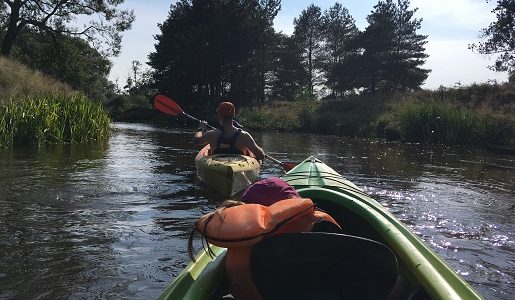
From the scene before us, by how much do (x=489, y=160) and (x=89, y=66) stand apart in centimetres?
2378

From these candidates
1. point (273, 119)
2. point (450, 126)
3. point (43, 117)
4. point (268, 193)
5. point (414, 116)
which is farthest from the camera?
point (273, 119)

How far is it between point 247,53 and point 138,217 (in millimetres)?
30093

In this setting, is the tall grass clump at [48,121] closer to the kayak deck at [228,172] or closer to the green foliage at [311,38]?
the kayak deck at [228,172]

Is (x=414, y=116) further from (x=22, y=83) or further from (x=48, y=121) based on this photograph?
(x=22, y=83)

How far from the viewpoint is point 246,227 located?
1.83m

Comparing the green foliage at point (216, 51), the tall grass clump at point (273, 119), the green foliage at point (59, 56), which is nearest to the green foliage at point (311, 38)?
the green foliage at point (216, 51)

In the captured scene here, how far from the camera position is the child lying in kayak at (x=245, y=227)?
184 cm

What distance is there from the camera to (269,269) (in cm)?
194

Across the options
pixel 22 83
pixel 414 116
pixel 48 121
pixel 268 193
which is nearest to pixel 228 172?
pixel 268 193

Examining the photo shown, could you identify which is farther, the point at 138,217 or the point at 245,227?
the point at 138,217

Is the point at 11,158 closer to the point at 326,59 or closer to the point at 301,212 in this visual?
the point at 301,212

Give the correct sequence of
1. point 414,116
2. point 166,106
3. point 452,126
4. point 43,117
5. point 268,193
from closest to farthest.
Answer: point 268,193, point 166,106, point 43,117, point 452,126, point 414,116

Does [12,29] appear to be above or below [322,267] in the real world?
A: above

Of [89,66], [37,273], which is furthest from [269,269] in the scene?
[89,66]
